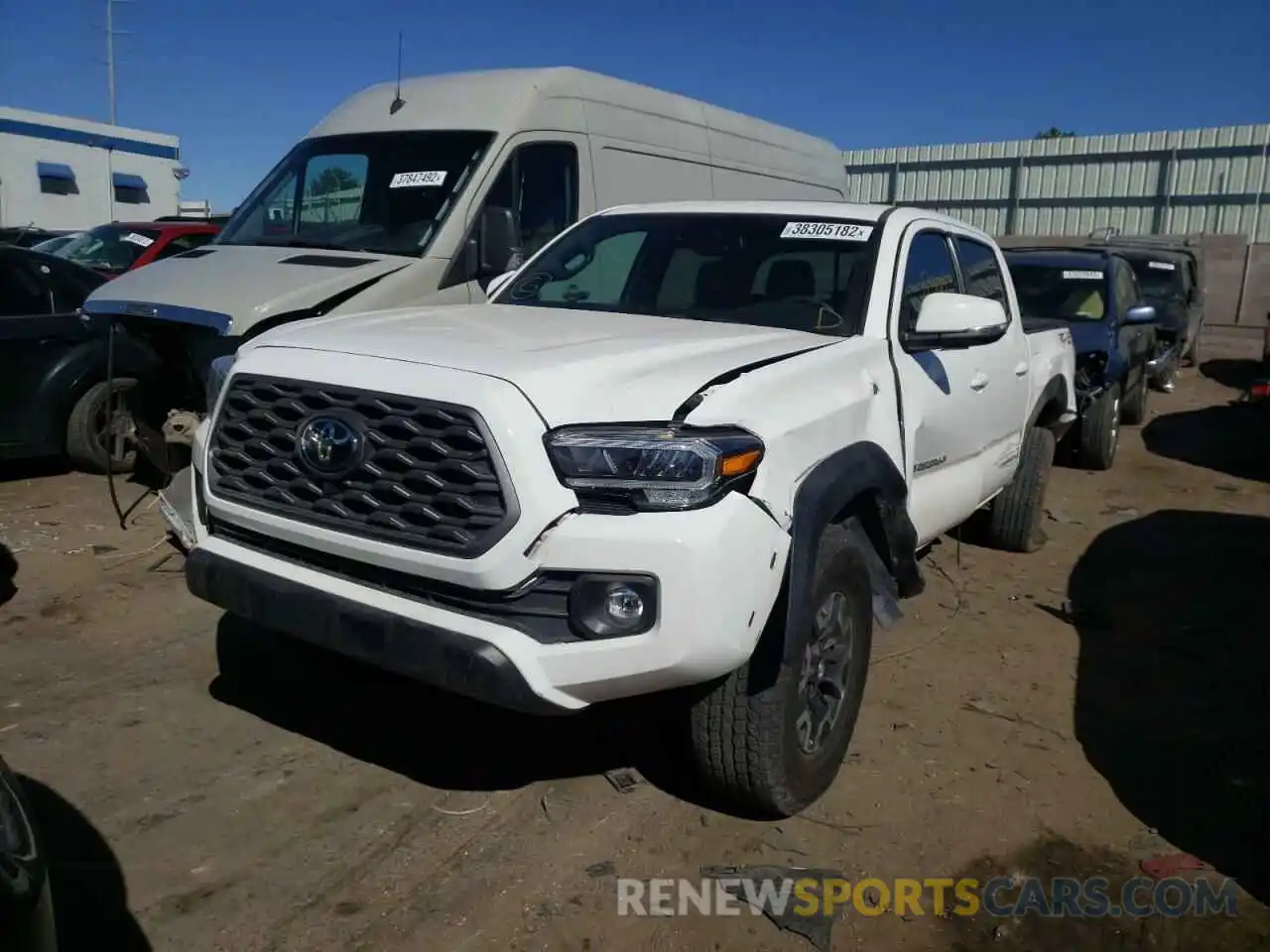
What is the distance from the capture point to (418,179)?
20.7ft

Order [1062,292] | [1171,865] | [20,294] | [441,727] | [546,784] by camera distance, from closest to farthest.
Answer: [1171,865] < [546,784] < [441,727] < [20,294] < [1062,292]

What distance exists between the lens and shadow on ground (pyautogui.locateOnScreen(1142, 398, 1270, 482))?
30.9 feet

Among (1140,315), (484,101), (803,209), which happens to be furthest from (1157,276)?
(803,209)

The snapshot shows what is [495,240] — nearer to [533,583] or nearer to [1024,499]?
[1024,499]

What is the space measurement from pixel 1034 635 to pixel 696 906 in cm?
279

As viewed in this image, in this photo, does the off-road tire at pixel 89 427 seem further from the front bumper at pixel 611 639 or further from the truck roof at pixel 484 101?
the front bumper at pixel 611 639

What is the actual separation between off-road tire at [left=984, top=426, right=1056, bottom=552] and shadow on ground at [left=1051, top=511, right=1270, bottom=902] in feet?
1.23

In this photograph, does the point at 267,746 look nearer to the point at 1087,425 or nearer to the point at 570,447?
the point at 570,447

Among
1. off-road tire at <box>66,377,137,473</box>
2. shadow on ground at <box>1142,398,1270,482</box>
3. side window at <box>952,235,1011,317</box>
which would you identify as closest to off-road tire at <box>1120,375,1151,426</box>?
shadow on ground at <box>1142,398,1270,482</box>

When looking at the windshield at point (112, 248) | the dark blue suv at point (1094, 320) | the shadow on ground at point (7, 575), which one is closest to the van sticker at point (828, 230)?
the shadow on ground at point (7, 575)

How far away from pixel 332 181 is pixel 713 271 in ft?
11.0

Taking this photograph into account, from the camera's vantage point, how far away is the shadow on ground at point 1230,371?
1547cm

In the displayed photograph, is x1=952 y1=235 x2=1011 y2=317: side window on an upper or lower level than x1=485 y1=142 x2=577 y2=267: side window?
lower

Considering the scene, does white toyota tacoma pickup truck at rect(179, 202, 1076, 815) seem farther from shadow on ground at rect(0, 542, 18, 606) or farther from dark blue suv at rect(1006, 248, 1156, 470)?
dark blue suv at rect(1006, 248, 1156, 470)
